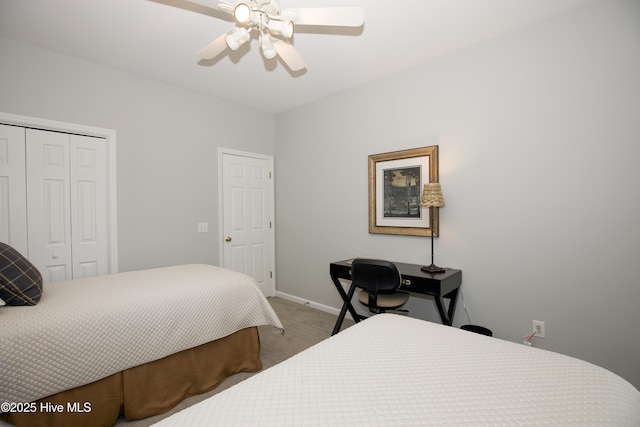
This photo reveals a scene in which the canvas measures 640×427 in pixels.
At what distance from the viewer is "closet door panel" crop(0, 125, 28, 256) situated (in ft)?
7.84

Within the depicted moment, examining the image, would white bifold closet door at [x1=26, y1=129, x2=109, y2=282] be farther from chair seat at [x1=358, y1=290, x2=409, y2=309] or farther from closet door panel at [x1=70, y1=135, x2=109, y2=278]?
chair seat at [x1=358, y1=290, x2=409, y2=309]

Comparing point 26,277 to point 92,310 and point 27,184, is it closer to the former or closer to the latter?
point 92,310

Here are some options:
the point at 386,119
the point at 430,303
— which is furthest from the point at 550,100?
the point at 430,303

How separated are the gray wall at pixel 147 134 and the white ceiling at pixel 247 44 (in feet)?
0.62

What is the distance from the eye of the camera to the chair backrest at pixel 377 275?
2.32m

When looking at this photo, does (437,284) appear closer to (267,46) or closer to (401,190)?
(401,190)

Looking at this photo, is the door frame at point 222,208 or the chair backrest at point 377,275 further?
the door frame at point 222,208

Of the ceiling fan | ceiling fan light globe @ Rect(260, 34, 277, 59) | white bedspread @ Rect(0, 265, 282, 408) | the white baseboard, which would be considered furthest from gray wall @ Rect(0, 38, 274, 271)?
ceiling fan light globe @ Rect(260, 34, 277, 59)

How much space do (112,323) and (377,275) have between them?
1800mm

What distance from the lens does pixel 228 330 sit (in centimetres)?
218

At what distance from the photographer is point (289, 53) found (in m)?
2.02

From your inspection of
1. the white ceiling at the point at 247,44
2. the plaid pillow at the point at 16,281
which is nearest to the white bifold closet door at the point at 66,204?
the white ceiling at the point at 247,44

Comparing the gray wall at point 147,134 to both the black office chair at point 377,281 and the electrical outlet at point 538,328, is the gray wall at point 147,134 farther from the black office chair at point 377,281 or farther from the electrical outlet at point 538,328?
the electrical outlet at point 538,328

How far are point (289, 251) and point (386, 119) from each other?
2.20 metres
